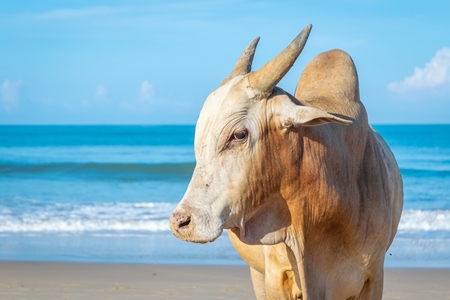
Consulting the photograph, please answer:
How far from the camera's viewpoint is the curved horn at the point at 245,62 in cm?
360

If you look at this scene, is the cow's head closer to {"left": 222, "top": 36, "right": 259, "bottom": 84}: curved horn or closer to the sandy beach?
{"left": 222, "top": 36, "right": 259, "bottom": 84}: curved horn

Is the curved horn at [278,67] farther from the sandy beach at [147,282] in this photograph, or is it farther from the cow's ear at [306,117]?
the sandy beach at [147,282]

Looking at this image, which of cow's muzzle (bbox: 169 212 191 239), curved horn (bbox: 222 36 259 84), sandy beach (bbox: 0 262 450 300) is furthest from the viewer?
sandy beach (bbox: 0 262 450 300)

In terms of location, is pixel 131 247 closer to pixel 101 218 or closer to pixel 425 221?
pixel 101 218

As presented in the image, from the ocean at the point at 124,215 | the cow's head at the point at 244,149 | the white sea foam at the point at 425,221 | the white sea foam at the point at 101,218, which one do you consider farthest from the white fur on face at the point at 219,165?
the white sea foam at the point at 425,221

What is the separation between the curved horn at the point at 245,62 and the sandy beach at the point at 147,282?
4.39 m

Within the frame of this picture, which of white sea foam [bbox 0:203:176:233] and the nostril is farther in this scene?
white sea foam [bbox 0:203:176:233]

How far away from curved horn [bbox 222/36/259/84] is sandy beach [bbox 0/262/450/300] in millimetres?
4393

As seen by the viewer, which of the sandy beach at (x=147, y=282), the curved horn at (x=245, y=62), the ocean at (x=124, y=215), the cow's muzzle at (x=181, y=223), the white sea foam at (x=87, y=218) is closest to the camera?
the cow's muzzle at (x=181, y=223)

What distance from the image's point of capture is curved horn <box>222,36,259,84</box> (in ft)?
11.8

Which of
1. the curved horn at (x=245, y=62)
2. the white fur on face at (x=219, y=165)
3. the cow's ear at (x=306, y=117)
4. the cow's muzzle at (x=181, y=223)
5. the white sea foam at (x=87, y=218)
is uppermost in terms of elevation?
the white sea foam at (x=87, y=218)

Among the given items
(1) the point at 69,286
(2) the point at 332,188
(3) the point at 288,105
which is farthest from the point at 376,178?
(1) the point at 69,286

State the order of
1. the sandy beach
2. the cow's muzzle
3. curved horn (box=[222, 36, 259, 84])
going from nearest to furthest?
the cow's muzzle, curved horn (box=[222, 36, 259, 84]), the sandy beach

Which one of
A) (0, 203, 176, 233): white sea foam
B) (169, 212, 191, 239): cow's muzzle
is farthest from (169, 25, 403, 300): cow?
(0, 203, 176, 233): white sea foam
